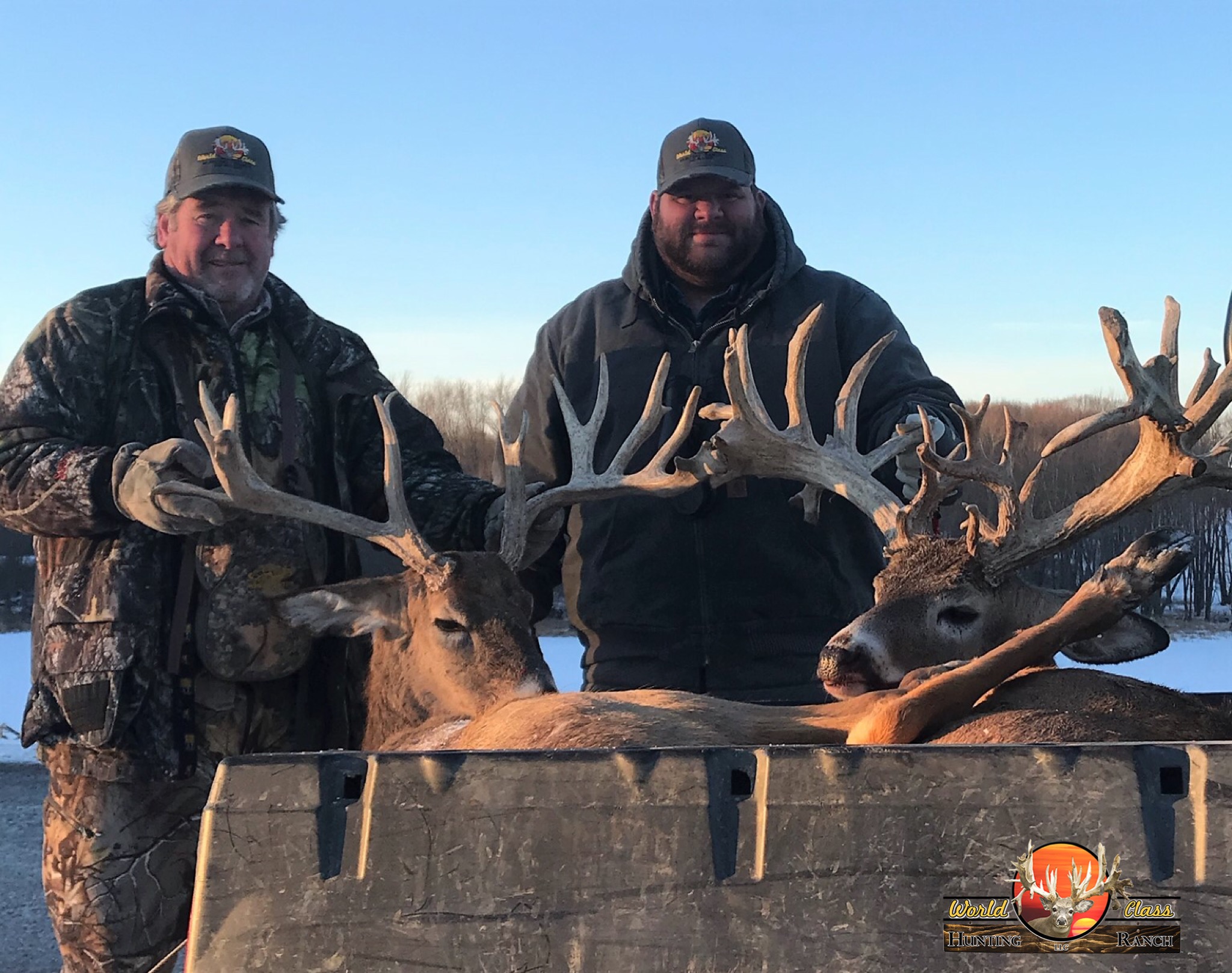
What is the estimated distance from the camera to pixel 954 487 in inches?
184

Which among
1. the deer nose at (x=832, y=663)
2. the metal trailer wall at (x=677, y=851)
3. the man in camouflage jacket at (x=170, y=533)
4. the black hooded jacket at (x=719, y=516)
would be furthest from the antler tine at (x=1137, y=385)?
the man in camouflage jacket at (x=170, y=533)

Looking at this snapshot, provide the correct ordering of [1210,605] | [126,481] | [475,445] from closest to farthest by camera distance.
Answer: [126,481] < [1210,605] < [475,445]

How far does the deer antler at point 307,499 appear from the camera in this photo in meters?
4.38

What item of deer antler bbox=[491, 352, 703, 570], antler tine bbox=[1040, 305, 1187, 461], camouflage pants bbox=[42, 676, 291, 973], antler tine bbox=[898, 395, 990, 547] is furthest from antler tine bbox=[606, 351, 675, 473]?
camouflage pants bbox=[42, 676, 291, 973]

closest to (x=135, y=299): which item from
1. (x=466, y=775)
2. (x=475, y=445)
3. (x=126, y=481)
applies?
(x=126, y=481)

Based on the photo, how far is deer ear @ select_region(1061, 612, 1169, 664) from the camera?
4.14 m

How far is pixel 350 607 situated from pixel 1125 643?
263cm

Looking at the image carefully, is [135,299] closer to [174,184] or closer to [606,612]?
[174,184]

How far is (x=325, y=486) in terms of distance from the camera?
5.02m

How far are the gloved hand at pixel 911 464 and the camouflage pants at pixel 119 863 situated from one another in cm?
257

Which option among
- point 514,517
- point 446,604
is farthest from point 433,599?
point 514,517

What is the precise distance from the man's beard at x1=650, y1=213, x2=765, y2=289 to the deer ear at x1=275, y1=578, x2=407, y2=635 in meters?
1.72

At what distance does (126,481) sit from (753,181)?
2.75 meters

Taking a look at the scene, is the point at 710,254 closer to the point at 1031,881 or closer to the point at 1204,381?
the point at 1204,381
